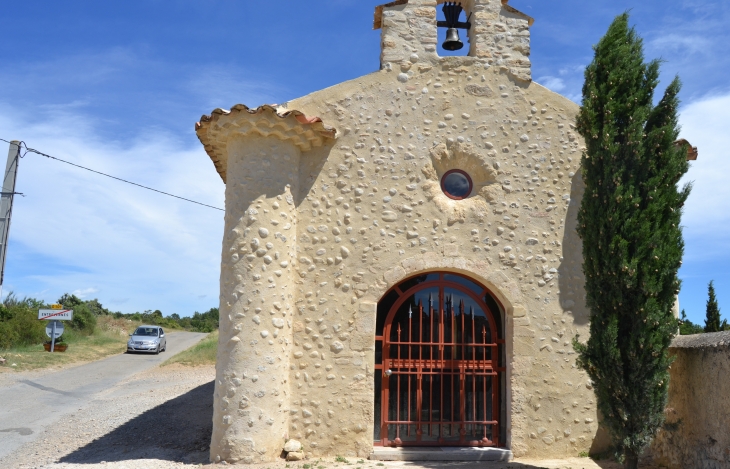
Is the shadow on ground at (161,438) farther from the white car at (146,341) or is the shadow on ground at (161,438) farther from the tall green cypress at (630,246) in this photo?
the white car at (146,341)

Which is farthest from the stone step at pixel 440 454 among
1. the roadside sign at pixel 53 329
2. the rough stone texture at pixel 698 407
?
the roadside sign at pixel 53 329

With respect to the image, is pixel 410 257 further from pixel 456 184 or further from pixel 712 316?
pixel 712 316

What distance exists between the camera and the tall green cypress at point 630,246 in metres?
6.30

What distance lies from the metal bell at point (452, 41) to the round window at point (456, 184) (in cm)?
197

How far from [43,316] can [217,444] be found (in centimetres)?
1821

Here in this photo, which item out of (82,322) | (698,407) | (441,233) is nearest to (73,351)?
(82,322)

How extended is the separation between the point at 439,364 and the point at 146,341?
2132 cm

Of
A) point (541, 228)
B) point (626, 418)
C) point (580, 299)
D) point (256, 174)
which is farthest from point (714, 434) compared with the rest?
point (256, 174)

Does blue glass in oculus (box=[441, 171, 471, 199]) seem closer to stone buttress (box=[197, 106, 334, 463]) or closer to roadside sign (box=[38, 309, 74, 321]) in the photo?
stone buttress (box=[197, 106, 334, 463])

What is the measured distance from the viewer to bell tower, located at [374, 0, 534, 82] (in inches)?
327

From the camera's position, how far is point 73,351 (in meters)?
23.4

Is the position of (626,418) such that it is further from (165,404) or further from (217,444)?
(165,404)

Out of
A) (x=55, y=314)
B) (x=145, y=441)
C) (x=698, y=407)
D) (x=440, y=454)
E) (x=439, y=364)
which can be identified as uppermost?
(x=55, y=314)

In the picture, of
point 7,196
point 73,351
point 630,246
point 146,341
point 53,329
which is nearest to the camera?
point 630,246
